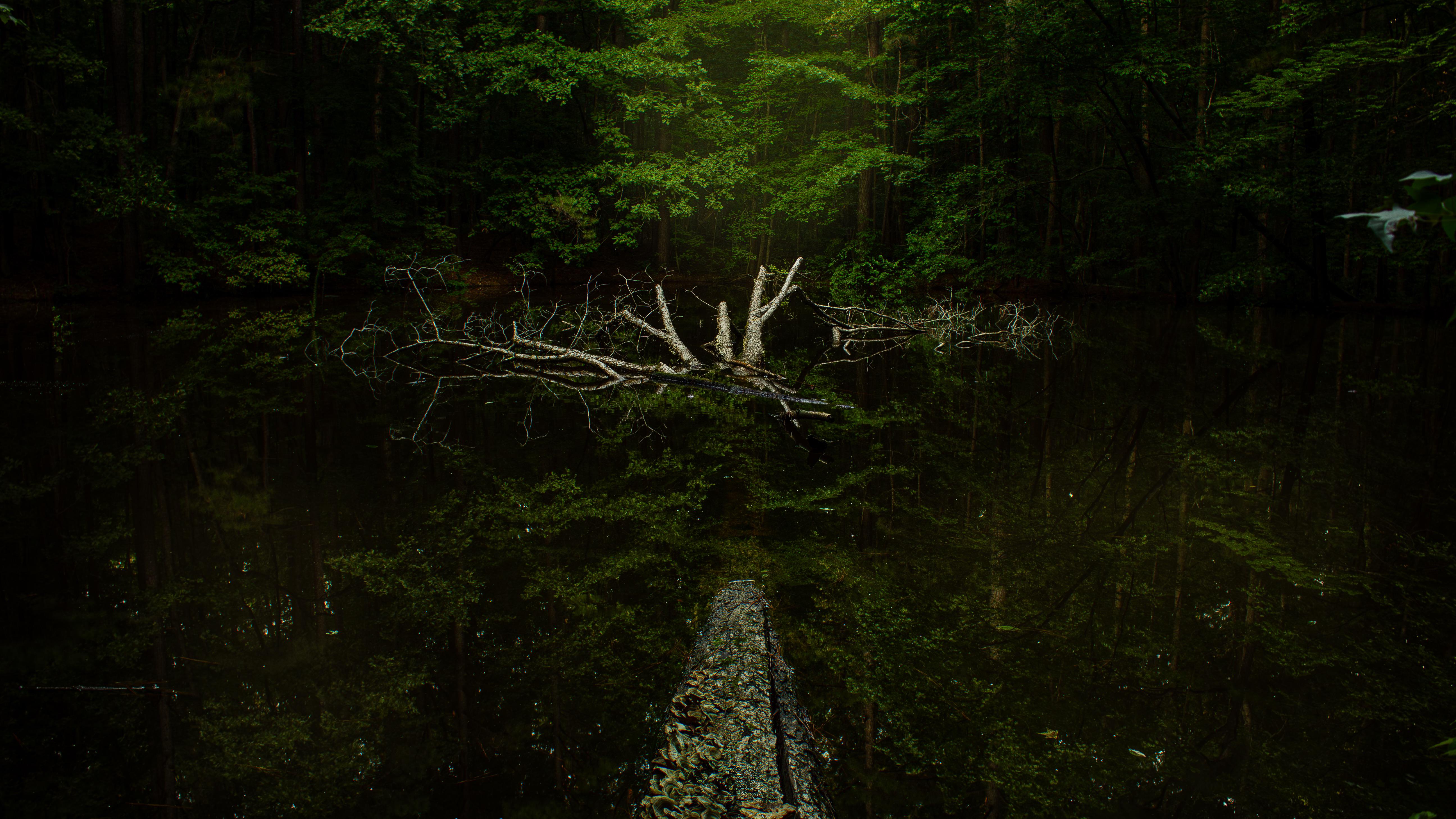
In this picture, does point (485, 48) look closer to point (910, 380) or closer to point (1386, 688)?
point (910, 380)

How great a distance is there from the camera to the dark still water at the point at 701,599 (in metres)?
2.05

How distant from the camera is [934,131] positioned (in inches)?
690

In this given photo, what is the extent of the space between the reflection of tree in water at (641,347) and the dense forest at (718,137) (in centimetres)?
515

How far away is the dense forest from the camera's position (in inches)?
513

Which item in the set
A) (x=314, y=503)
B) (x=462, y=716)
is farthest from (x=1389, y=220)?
(x=314, y=503)

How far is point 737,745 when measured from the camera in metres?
1.91

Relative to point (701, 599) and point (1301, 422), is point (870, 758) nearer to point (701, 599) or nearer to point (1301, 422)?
point (701, 599)

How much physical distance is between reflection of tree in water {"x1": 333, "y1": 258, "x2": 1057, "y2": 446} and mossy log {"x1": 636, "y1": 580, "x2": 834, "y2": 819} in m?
2.74

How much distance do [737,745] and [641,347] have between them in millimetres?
9006

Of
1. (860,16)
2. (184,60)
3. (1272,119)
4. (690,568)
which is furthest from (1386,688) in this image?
(184,60)

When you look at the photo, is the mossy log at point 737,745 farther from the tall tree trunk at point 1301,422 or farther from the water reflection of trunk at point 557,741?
the tall tree trunk at point 1301,422

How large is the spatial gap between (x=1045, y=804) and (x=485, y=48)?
1957cm

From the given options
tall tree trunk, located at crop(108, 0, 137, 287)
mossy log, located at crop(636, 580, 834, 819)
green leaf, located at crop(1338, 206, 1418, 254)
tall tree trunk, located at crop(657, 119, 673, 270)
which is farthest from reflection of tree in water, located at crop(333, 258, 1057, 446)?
tall tree trunk, located at crop(657, 119, 673, 270)

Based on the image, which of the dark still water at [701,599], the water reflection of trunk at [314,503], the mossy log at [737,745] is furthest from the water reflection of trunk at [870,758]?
the water reflection of trunk at [314,503]
